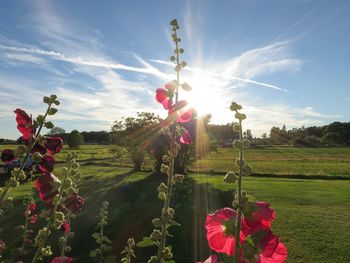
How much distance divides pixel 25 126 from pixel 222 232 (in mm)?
1093

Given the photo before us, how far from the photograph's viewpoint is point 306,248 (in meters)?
9.59

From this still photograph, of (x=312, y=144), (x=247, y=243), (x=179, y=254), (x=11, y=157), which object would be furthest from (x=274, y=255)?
(x=312, y=144)

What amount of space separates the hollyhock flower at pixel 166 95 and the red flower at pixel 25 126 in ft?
2.01

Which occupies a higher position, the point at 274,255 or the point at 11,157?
the point at 11,157

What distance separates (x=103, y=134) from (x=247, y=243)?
116 m

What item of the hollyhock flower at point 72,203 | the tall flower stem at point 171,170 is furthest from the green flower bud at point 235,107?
the hollyhock flower at point 72,203

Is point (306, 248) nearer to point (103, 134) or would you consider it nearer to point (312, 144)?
point (312, 144)

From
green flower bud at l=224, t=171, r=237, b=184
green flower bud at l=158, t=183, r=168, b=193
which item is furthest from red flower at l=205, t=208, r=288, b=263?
green flower bud at l=158, t=183, r=168, b=193

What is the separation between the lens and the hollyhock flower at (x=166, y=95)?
1.70 meters

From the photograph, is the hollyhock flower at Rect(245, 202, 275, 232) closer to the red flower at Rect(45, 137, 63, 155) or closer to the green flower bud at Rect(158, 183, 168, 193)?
the green flower bud at Rect(158, 183, 168, 193)

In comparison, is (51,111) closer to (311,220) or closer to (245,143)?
(245,143)

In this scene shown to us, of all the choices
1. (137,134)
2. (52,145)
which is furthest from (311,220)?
(137,134)

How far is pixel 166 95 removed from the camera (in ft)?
5.58

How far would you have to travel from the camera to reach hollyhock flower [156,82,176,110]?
170 cm
